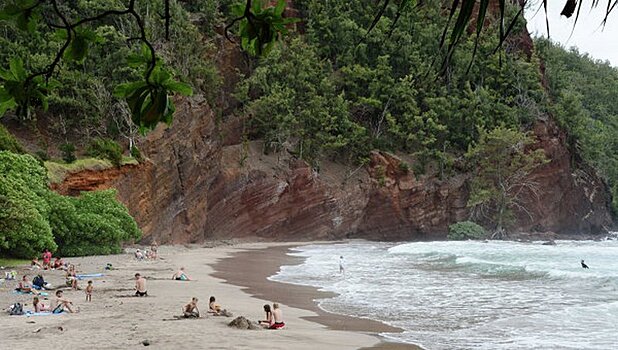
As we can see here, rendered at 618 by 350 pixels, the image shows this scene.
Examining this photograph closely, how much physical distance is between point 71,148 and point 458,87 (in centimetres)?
3639

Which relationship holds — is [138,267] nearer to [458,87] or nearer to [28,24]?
[28,24]

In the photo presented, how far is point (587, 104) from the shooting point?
259 feet

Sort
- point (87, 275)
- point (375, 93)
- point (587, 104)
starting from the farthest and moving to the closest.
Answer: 1. point (587, 104)
2. point (375, 93)
3. point (87, 275)

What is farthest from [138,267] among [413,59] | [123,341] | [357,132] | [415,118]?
[413,59]

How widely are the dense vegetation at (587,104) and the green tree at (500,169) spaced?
813 centimetres

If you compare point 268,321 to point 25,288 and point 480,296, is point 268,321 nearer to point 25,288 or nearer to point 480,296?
point 25,288

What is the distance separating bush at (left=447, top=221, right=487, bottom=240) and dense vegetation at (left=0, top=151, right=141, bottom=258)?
26935mm

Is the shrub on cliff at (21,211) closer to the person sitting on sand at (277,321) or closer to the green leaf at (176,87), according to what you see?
the person sitting on sand at (277,321)

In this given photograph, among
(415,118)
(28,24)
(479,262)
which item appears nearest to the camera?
(28,24)

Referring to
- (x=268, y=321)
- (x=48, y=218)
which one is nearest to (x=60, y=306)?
(x=268, y=321)

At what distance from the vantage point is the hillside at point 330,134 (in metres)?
32.4

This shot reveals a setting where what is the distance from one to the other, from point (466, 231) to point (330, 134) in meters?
12.7

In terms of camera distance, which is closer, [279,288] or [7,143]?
[279,288]

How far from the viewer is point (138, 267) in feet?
74.6
